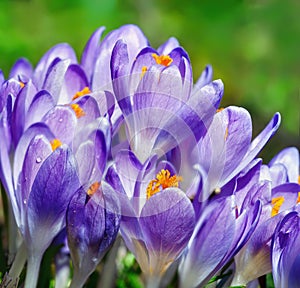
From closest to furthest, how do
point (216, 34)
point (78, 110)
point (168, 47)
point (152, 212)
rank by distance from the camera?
point (152, 212), point (78, 110), point (168, 47), point (216, 34)

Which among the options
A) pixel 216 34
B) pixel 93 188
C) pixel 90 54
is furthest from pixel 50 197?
pixel 216 34

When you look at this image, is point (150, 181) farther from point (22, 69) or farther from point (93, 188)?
point (22, 69)

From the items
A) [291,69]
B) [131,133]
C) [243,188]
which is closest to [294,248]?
[243,188]

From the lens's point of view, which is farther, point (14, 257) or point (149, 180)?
point (14, 257)

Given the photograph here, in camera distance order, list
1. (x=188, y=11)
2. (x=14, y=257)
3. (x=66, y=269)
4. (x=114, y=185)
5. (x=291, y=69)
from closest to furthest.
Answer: (x=114, y=185) < (x=14, y=257) < (x=66, y=269) < (x=291, y=69) < (x=188, y=11)

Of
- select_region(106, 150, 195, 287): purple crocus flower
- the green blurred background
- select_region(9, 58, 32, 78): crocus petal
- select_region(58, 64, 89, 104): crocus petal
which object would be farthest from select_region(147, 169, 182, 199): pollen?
the green blurred background

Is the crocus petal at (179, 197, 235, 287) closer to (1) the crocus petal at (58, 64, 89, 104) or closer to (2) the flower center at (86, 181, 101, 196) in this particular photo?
(2) the flower center at (86, 181, 101, 196)

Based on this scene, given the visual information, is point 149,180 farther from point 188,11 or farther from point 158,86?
point 188,11

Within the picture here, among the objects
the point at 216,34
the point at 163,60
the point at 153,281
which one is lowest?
the point at 153,281
